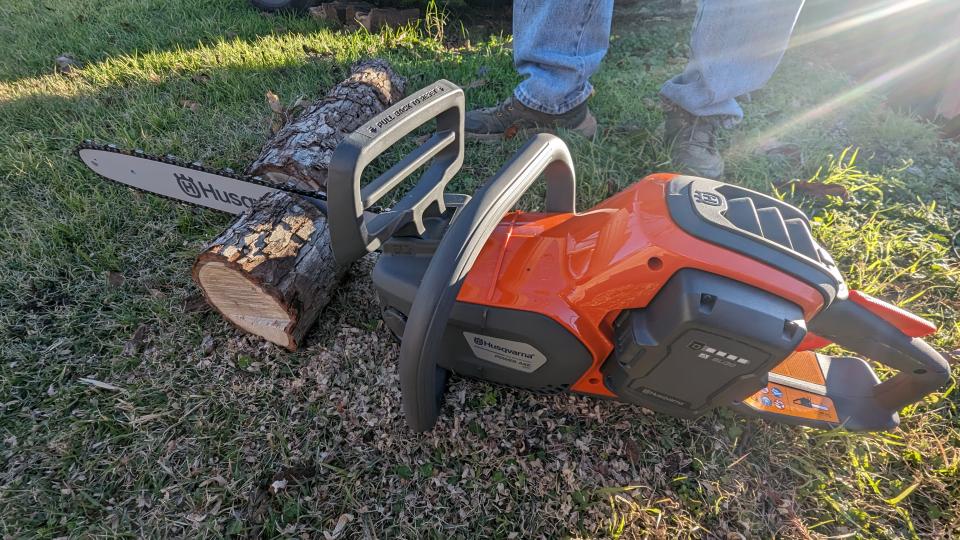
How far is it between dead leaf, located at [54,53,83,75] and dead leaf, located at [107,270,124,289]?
242 cm

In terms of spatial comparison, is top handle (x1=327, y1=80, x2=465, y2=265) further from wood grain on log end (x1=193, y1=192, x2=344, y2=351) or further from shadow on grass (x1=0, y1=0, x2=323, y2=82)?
shadow on grass (x1=0, y1=0, x2=323, y2=82)

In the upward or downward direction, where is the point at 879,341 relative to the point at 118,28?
downward

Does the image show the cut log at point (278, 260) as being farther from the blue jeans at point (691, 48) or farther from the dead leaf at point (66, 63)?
the dead leaf at point (66, 63)

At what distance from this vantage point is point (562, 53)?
7.94 ft

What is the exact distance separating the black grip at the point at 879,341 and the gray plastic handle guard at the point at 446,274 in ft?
2.71

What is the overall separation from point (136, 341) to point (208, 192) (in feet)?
2.23

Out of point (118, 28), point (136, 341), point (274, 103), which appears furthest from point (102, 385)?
point (118, 28)

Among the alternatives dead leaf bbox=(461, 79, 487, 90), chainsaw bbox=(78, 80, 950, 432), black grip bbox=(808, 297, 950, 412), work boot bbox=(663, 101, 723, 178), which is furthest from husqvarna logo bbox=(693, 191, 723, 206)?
dead leaf bbox=(461, 79, 487, 90)

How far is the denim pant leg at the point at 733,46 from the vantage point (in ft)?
6.79

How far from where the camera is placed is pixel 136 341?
191 cm

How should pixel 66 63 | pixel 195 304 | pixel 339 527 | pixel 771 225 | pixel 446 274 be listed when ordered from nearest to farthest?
1. pixel 446 274
2. pixel 771 225
3. pixel 339 527
4. pixel 195 304
5. pixel 66 63

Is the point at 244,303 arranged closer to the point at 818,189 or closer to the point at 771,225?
the point at 771,225

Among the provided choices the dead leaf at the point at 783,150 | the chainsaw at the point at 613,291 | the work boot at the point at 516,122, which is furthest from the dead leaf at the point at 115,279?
the dead leaf at the point at 783,150

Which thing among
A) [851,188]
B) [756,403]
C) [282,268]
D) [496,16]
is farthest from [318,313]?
[496,16]
